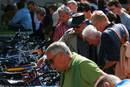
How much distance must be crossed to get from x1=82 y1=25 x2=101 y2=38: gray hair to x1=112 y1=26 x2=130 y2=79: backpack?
27 cm

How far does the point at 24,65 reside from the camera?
11320 mm

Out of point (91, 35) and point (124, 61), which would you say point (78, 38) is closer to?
point (91, 35)

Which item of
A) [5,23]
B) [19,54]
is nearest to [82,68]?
[19,54]

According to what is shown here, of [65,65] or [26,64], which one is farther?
[26,64]

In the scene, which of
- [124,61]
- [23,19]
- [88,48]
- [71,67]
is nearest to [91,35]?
[88,48]

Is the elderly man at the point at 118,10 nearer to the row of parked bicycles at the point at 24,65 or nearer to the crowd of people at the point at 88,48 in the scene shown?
the crowd of people at the point at 88,48

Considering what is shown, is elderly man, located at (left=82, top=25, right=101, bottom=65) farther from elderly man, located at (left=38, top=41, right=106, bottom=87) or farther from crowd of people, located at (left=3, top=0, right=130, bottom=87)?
elderly man, located at (left=38, top=41, right=106, bottom=87)

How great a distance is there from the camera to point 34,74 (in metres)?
9.95

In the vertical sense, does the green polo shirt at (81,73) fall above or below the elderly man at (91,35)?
above

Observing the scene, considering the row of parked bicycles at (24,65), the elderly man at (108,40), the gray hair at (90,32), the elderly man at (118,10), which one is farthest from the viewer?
the elderly man at (118,10)

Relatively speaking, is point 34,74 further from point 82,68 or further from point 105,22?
point 82,68

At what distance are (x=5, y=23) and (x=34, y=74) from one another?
8.57 metres

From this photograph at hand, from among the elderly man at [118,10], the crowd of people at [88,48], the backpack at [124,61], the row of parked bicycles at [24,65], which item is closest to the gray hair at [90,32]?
the crowd of people at [88,48]

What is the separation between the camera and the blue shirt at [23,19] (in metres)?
15.9
